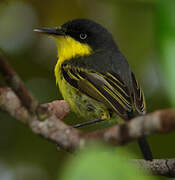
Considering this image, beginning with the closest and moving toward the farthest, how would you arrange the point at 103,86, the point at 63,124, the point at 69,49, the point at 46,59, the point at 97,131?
1. the point at 97,131
2. the point at 63,124
3. the point at 103,86
4. the point at 69,49
5. the point at 46,59

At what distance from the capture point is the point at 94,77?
382 centimetres

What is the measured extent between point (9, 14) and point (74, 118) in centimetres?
189

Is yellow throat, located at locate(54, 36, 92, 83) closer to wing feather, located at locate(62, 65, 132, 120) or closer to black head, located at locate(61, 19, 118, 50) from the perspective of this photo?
black head, located at locate(61, 19, 118, 50)

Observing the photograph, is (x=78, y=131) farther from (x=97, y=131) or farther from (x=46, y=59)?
(x=46, y=59)

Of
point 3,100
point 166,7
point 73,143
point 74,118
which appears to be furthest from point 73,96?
point 166,7

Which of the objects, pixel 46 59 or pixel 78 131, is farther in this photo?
pixel 46 59

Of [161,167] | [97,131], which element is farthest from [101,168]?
[161,167]

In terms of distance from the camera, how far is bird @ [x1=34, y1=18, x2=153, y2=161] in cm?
353

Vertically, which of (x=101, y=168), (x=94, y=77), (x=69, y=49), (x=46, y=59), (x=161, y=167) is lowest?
(x=161, y=167)

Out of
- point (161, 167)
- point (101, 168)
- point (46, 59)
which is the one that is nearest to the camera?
point (101, 168)

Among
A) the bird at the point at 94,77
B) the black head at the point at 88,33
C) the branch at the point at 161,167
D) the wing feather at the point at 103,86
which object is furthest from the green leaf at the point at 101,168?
the black head at the point at 88,33

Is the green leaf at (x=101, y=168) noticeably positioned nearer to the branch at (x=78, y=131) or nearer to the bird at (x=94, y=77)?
the branch at (x=78, y=131)

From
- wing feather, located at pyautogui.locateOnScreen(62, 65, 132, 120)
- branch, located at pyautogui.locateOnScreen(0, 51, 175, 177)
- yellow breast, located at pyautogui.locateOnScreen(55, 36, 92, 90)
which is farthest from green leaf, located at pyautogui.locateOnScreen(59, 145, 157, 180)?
yellow breast, located at pyautogui.locateOnScreen(55, 36, 92, 90)

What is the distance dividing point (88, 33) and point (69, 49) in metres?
0.33
